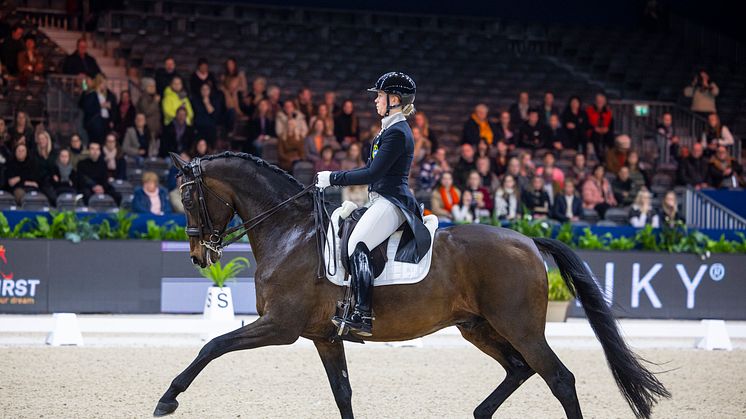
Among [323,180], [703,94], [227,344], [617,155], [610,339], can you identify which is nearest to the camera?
[227,344]

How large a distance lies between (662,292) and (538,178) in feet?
8.90

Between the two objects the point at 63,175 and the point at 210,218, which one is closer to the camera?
the point at 210,218

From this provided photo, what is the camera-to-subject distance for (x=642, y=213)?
14.8 m

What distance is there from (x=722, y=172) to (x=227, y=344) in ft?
45.5

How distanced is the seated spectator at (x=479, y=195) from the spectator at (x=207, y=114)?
4169 millimetres

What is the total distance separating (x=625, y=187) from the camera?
1628 cm

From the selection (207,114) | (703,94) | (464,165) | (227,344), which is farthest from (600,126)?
(227,344)

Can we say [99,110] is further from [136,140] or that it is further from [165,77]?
[165,77]

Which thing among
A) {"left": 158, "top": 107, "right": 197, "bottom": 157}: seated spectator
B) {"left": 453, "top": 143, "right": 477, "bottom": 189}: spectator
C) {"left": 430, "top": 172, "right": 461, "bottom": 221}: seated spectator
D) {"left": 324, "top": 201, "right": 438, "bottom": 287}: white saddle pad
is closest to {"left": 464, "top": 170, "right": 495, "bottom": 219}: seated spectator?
{"left": 430, "top": 172, "right": 461, "bottom": 221}: seated spectator

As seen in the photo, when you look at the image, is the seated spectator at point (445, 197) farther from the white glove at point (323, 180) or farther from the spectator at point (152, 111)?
the white glove at point (323, 180)

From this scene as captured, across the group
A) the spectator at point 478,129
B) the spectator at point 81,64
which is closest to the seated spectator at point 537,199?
the spectator at point 478,129

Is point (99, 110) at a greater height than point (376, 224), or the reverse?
point (99, 110)

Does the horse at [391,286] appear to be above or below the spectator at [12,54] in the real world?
below

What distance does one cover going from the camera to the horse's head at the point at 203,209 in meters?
5.91
